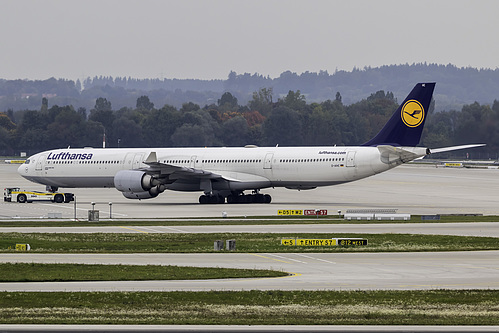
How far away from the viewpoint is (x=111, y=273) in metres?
27.1

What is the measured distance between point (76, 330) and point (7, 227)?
2983 cm

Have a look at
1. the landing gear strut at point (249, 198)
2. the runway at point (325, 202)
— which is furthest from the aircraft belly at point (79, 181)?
the landing gear strut at point (249, 198)

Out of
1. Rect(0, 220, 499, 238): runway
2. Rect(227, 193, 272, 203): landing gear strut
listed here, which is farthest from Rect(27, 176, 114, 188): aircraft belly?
Rect(0, 220, 499, 238): runway

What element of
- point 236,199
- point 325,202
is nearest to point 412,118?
point 325,202

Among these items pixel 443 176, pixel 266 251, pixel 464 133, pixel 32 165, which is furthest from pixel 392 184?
pixel 266 251

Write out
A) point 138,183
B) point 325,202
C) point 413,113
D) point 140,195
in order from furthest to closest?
point 325,202
point 140,195
point 138,183
point 413,113

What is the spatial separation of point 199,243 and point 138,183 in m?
26.9

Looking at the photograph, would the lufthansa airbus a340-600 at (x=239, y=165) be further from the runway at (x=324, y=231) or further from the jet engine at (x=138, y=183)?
the runway at (x=324, y=231)

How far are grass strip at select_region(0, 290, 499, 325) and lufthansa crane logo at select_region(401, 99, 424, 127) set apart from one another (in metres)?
38.5

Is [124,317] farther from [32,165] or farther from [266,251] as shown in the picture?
[32,165]

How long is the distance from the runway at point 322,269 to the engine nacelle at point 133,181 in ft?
101

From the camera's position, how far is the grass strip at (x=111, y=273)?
26.1m

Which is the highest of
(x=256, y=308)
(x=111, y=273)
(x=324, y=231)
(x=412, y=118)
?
(x=412, y=118)

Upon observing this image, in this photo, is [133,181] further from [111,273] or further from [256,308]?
[256,308]
